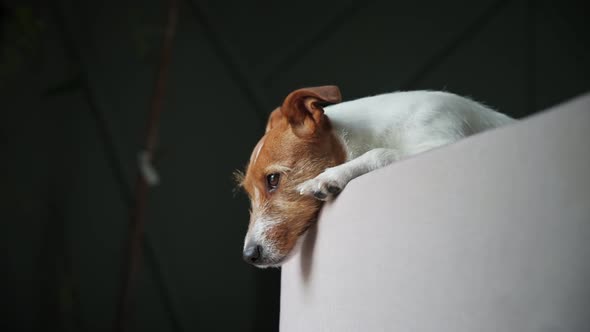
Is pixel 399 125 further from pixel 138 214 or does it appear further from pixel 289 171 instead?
pixel 138 214

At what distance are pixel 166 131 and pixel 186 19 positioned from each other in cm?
69

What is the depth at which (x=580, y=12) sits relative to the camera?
2365 mm

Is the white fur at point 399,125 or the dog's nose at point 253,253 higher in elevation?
the white fur at point 399,125

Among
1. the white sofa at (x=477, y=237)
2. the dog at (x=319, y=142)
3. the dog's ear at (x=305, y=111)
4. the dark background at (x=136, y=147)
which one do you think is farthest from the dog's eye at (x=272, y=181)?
the dark background at (x=136, y=147)

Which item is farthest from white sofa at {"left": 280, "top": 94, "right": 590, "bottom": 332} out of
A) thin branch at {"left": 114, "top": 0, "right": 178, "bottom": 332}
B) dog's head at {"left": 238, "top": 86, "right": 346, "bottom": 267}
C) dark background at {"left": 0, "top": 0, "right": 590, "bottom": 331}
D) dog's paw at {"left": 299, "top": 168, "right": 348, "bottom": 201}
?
dark background at {"left": 0, "top": 0, "right": 590, "bottom": 331}

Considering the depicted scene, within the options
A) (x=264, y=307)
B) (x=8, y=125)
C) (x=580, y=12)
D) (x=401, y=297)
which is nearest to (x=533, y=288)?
(x=401, y=297)

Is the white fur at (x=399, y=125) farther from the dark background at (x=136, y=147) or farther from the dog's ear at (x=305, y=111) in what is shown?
the dark background at (x=136, y=147)

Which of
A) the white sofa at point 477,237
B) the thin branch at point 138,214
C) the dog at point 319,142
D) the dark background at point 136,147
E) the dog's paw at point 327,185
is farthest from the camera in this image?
the dark background at point 136,147

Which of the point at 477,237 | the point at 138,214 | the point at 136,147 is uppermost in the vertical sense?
the point at 136,147

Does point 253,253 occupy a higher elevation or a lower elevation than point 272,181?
A: lower

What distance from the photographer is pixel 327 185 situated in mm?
1025

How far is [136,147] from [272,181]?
82.7 inches

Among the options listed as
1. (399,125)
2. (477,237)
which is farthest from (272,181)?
(477,237)

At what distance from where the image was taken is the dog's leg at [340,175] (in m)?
1.02
